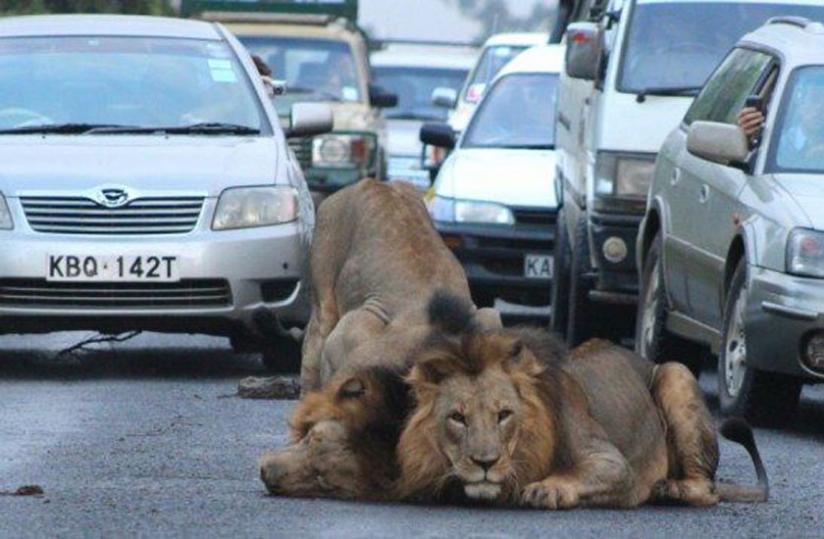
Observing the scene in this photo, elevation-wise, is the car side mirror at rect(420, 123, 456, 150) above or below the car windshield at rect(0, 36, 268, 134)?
below

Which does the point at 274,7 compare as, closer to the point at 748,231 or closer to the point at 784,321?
the point at 748,231

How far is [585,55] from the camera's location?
16219 millimetres

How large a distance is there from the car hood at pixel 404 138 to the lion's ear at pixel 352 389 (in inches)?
1025

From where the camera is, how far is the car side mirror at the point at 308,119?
15.3 m

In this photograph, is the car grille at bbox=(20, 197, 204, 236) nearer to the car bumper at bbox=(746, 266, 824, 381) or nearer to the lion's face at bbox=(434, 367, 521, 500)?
the car bumper at bbox=(746, 266, 824, 381)

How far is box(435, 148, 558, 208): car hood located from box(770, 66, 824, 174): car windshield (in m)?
5.18

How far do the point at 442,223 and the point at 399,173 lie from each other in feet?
55.9

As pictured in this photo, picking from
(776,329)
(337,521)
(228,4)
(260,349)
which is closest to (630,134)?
(260,349)

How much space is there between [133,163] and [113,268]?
0.63 metres

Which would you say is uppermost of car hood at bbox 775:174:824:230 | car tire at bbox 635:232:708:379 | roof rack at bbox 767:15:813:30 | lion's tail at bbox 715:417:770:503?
roof rack at bbox 767:15:813:30

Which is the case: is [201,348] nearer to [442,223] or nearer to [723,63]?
[442,223]

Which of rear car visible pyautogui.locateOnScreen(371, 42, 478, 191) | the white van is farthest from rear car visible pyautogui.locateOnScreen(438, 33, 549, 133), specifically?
the white van

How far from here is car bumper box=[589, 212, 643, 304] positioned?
15.1 m

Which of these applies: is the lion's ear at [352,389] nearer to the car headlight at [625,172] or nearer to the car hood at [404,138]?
the car headlight at [625,172]
